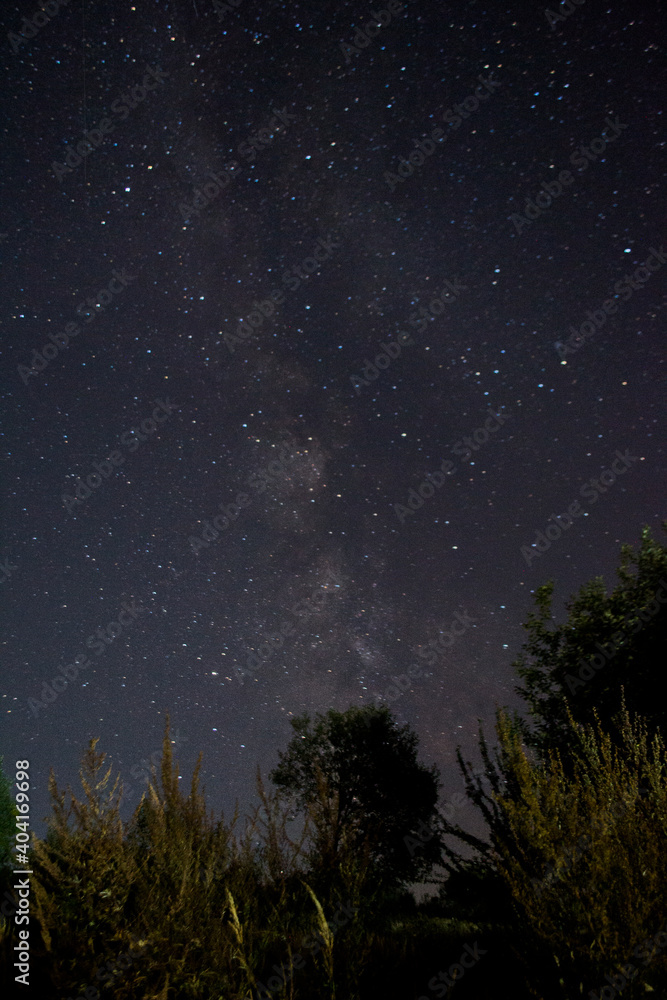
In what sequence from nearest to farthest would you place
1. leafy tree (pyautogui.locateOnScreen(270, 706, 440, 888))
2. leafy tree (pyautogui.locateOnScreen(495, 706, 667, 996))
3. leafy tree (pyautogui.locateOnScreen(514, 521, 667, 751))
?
leafy tree (pyautogui.locateOnScreen(495, 706, 667, 996))
leafy tree (pyautogui.locateOnScreen(514, 521, 667, 751))
leafy tree (pyautogui.locateOnScreen(270, 706, 440, 888))

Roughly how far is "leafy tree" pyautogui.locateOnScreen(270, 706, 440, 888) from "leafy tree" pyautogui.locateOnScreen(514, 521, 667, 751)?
5191 mm

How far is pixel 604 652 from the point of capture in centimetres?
1360

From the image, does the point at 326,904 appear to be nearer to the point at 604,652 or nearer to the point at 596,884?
the point at 596,884

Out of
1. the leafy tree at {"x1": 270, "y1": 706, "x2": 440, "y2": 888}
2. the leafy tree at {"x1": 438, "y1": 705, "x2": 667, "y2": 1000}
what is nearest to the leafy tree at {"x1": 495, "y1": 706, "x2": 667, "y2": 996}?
the leafy tree at {"x1": 438, "y1": 705, "x2": 667, "y2": 1000}

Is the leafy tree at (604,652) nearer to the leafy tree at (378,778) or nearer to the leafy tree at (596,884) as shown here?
the leafy tree at (378,778)

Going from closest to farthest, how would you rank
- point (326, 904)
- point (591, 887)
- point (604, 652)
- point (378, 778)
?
1. point (591, 887)
2. point (326, 904)
3. point (604, 652)
4. point (378, 778)

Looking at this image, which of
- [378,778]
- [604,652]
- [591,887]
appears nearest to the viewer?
[591,887]

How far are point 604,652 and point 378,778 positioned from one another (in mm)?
9199

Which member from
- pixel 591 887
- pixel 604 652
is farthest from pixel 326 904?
pixel 604 652

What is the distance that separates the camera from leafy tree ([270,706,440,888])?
54.5 feet

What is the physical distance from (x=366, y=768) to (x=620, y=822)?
15.9 metres

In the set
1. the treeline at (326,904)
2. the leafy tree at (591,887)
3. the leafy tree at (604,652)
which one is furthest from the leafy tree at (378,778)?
the leafy tree at (591,887)

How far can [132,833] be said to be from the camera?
14.4 ft

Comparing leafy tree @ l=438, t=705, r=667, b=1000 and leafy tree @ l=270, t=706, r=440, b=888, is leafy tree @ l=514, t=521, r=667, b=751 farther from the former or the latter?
leafy tree @ l=438, t=705, r=667, b=1000
